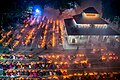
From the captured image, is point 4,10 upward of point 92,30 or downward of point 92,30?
upward

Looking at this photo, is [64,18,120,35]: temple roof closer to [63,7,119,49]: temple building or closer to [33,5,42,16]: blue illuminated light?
[63,7,119,49]: temple building

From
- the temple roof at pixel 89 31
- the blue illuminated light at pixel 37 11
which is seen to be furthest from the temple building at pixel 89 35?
the blue illuminated light at pixel 37 11

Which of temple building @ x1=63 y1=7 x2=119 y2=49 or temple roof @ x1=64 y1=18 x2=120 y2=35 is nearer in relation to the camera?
temple building @ x1=63 y1=7 x2=119 y2=49

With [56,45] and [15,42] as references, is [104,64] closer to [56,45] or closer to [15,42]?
[56,45]

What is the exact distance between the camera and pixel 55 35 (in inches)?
2178

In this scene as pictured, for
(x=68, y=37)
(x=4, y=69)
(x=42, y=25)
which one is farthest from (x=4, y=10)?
(x=42, y=25)

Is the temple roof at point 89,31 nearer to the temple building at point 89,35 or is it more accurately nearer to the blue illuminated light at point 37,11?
the temple building at point 89,35

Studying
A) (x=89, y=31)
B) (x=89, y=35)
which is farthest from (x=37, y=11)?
(x=89, y=35)

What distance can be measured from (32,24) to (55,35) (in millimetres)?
13815

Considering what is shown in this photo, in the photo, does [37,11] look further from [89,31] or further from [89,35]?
[89,35]

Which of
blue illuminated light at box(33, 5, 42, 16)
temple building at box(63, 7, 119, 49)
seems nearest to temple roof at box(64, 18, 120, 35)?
temple building at box(63, 7, 119, 49)

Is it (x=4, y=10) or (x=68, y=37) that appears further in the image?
(x=68, y=37)

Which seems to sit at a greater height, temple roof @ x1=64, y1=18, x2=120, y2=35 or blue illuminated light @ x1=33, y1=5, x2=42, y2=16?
blue illuminated light @ x1=33, y1=5, x2=42, y2=16

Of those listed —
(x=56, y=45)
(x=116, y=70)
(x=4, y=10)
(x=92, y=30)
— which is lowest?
(x=116, y=70)
